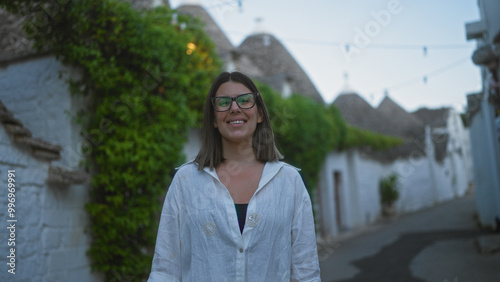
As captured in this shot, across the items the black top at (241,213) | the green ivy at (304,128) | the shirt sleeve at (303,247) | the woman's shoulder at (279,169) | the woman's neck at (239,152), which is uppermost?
the green ivy at (304,128)

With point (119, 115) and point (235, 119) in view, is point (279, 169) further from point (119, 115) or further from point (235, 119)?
point (119, 115)

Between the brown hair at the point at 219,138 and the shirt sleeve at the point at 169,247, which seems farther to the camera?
the brown hair at the point at 219,138

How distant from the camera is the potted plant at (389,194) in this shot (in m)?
17.8

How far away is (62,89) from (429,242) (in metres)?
8.07

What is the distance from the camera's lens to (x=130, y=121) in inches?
204

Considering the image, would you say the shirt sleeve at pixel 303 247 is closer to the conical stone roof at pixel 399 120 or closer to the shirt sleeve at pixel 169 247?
the shirt sleeve at pixel 169 247

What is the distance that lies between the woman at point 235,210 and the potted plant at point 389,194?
1674cm

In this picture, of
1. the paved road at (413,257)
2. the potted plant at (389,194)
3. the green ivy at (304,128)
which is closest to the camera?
the paved road at (413,257)

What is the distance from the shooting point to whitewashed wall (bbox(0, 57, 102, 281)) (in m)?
3.94

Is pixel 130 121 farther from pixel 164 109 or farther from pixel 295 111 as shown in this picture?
pixel 295 111

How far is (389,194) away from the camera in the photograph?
1775cm

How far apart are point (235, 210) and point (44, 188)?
10.4 ft

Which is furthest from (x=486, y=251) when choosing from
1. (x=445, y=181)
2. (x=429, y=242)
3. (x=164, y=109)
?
(x=445, y=181)

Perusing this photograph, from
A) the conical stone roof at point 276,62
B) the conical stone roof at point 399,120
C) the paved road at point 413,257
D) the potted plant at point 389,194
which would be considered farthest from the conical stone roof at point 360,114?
the paved road at point 413,257
